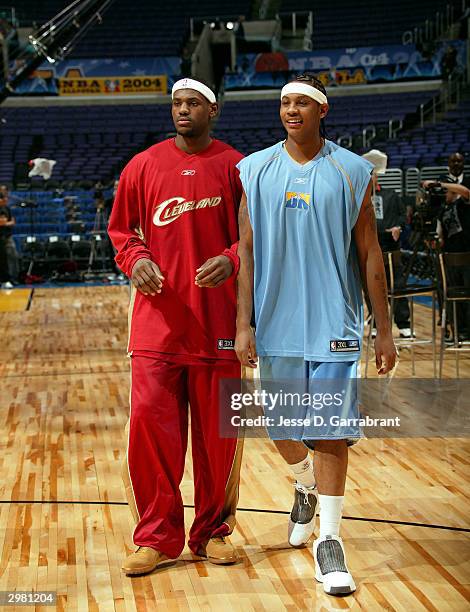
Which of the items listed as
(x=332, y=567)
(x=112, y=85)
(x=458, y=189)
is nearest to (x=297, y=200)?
(x=332, y=567)

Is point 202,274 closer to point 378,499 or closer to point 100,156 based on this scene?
point 378,499

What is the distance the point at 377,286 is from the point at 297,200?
1.21 ft

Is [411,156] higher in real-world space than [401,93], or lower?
lower

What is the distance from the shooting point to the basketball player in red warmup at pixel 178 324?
3.16 meters

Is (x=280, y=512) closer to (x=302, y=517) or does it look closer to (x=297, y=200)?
(x=302, y=517)

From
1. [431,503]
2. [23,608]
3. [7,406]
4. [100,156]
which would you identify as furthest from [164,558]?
[100,156]

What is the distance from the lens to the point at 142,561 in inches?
122

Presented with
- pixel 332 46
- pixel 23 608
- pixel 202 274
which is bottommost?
pixel 23 608

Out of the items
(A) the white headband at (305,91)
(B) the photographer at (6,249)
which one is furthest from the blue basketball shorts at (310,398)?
(B) the photographer at (6,249)

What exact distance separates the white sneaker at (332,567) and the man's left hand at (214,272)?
2.90 ft

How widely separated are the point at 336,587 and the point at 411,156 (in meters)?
18.8

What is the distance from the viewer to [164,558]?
3.20 metres

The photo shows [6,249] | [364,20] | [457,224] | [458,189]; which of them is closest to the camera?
[457,224]

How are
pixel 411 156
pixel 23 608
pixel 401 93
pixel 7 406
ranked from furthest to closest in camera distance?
pixel 401 93
pixel 411 156
pixel 7 406
pixel 23 608
